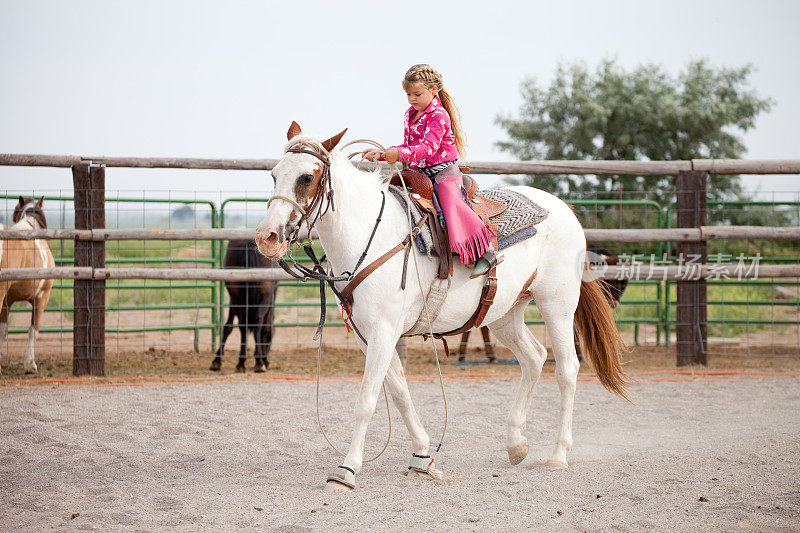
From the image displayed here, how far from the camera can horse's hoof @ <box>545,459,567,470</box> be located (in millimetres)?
3879

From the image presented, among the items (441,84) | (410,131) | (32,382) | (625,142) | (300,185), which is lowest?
(32,382)

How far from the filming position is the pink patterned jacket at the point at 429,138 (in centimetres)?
350

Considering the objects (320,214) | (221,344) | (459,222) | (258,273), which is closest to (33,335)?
(221,344)

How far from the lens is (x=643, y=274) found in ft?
24.3

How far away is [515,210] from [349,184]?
1.13m

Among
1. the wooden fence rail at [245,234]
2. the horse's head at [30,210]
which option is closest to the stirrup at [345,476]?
the wooden fence rail at [245,234]

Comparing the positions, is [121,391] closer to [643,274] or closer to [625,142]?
[643,274]

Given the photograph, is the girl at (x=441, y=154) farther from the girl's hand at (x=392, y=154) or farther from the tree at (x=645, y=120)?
the tree at (x=645, y=120)

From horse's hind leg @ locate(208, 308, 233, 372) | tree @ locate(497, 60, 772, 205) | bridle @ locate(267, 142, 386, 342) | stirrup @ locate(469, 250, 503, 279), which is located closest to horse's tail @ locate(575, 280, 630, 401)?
stirrup @ locate(469, 250, 503, 279)

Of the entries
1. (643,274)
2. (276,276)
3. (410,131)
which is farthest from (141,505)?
(643,274)

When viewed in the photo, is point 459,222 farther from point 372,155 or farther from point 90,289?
point 90,289

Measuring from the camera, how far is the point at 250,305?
727cm

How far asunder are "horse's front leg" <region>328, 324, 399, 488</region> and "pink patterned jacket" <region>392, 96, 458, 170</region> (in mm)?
866

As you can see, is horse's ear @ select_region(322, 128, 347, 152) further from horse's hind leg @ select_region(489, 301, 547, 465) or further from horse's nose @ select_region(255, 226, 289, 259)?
horse's hind leg @ select_region(489, 301, 547, 465)
